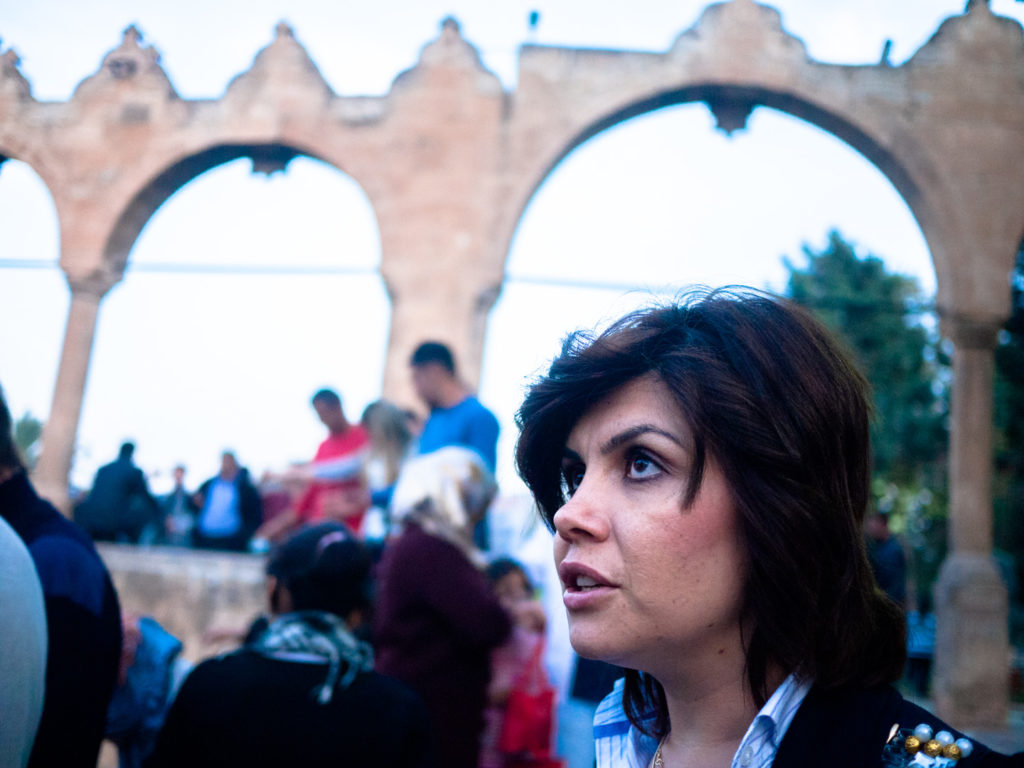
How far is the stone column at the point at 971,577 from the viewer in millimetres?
7648

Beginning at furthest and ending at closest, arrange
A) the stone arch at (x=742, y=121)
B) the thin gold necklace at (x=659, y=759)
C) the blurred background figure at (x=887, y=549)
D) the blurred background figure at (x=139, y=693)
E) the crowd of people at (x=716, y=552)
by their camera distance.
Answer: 1. the stone arch at (x=742, y=121)
2. the blurred background figure at (x=887, y=549)
3. the blurred background figure at (x=139, y=693)
4. the thin gold necklace at (x=659, y=759)
5. the crowd of people at (x=716, y=552)

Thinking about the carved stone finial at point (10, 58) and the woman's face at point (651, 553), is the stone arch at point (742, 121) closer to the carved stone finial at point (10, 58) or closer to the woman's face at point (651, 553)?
the carved stone finial at point (10, 58)

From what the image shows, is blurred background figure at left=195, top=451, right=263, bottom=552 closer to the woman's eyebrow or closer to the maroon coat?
the maroon coat

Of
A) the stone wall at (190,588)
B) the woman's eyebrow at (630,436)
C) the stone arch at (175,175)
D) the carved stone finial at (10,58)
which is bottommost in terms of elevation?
the stone wall at (190,588)

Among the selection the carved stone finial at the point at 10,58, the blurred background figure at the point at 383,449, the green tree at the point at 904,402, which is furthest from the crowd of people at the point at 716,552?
the green tree at the point at 904,402

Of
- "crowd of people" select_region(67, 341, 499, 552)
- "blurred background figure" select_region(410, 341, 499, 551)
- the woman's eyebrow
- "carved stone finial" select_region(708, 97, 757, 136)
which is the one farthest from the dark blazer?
"carved stone finial" select_region(708, 97, 757, 136)

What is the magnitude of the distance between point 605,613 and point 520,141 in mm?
8036

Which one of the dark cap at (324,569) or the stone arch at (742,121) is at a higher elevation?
the stone arch at (742,121)

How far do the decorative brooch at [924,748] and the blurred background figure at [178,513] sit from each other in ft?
25.4

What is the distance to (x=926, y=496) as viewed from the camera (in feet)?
80.5

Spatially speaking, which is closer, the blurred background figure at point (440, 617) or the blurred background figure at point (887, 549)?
the blurred background figure at point (440, 617)

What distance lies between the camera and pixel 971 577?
774 centimetres

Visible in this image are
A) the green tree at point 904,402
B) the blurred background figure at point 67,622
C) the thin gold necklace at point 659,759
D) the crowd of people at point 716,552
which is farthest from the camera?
the green tree at point 904,402

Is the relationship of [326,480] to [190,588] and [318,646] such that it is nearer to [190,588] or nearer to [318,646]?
[190,588]
